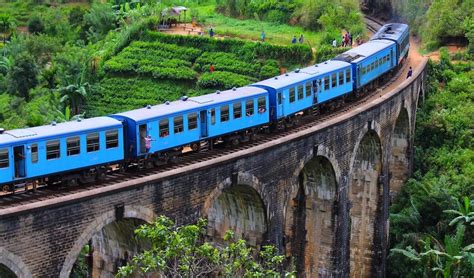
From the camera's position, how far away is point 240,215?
23.5 metres

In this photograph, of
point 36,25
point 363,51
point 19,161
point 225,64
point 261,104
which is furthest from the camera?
point 36,25

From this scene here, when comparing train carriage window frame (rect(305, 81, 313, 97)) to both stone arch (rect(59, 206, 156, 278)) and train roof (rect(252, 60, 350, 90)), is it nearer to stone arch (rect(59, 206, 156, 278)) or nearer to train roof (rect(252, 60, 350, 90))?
train roof (rect(252, 60, 350, 90))

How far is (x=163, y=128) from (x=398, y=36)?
23.8 meters

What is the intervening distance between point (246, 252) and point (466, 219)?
18.0m

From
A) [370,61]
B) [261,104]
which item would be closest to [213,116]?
[261,104]

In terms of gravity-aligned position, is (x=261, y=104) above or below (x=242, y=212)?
above

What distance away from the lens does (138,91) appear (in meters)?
51.4

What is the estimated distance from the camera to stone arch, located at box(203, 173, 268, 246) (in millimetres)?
22141

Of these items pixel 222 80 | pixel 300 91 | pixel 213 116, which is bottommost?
pixel 222 80

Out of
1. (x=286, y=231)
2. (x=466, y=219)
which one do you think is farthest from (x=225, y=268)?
(x=466, y=219)

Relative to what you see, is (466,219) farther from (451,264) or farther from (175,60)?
(175,60)

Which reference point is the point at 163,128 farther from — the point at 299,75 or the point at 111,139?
the point at 299,75

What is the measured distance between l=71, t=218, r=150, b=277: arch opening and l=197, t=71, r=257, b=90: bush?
27.8 m

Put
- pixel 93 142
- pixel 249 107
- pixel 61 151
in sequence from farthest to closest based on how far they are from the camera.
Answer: pixel 249 107
pixel 93 142
pixel 61 151
